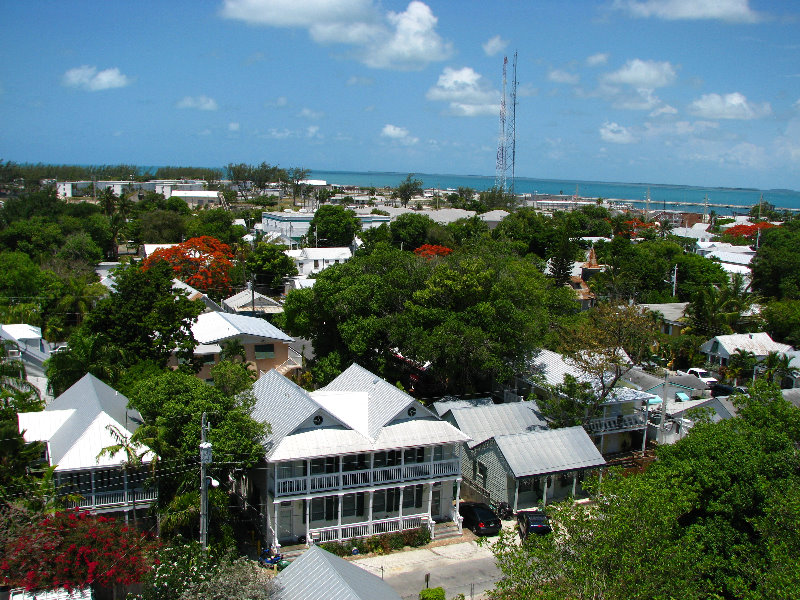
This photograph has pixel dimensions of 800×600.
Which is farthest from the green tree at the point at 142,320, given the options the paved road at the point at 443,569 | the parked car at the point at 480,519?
the parked car at the point at 480,519

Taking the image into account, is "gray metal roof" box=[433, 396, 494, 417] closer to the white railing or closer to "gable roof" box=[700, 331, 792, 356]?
the white railing

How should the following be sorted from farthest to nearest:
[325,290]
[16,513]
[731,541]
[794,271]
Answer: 1. [794,271]
2. [325,290]
3. [731,541]
4. [16,513]

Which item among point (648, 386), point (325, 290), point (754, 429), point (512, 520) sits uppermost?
point (325, 290)

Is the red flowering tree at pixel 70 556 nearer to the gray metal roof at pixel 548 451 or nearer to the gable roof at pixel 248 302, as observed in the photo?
the gray metal roof at pixel 548 451

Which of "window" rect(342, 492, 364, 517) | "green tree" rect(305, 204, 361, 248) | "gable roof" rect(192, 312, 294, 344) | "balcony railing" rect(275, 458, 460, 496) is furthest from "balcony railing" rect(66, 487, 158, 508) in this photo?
"green tree" rect(305, 204, 361, 248)

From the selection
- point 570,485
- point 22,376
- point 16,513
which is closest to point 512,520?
point 570,485

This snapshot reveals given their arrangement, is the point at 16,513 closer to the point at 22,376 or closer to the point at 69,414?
the point at 69,414
